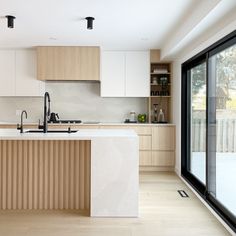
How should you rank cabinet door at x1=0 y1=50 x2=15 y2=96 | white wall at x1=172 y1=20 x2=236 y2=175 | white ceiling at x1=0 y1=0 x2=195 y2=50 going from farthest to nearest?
cabinet door at x1=0 y1=50 x2=15 y2=96, white wall at x1=172 y1=20 x2=236 y2=175, white ceiling at x1=0 y1=0 x2=195 y2=50

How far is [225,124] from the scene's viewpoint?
135 inches

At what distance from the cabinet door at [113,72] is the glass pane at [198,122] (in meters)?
1.51

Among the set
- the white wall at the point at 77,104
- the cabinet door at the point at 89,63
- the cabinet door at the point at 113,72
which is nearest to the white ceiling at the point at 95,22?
the cabinet door at the point at 89,63

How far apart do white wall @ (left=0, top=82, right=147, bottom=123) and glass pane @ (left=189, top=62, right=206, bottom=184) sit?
64.2 inches

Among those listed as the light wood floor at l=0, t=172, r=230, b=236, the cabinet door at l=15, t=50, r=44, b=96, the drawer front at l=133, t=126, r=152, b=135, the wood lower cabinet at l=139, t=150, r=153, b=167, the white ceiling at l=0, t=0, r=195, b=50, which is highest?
the white ceiling at l=0, t=0, r=195, b=50

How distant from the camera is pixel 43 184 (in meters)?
3.48

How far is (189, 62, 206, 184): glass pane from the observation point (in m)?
4.32

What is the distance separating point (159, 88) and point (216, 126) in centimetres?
274

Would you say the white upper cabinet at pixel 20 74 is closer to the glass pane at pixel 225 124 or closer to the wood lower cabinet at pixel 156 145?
the wood lower cabinet at pixel 156 145

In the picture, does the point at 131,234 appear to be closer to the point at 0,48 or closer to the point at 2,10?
the point at 2,10

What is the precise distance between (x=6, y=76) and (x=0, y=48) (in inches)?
21.5

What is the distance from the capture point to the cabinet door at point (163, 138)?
5.78 m

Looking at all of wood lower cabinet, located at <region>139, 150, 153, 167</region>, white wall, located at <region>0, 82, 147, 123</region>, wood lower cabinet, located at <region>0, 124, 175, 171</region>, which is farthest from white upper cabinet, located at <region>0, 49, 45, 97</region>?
wood lower cabinet, located at <region>139, 150, 153, 167</region>

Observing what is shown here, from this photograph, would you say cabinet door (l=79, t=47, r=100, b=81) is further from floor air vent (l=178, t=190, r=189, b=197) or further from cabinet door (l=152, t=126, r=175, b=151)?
floor air vent (l=178, t=190, r=189, b=197)
